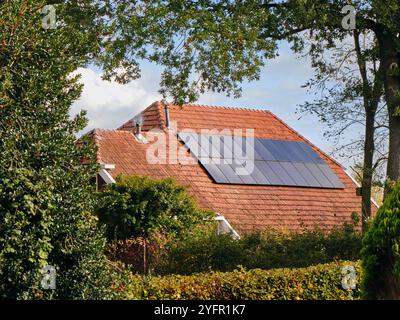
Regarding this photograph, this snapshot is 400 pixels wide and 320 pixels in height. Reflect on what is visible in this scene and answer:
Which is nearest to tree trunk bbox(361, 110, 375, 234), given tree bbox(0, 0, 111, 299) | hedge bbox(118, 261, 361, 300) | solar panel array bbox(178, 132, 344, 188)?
hedge bbox(118, 261, 361, 300)

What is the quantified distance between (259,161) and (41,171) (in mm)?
23754

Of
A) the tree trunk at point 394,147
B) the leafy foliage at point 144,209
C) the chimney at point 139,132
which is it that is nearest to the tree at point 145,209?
the leafy foliage at point 144,209

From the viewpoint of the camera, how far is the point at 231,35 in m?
20.2

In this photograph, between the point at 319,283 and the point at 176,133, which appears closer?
the point at 319,283

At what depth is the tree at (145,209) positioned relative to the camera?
74.0 ft

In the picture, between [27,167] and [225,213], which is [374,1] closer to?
[225,213]

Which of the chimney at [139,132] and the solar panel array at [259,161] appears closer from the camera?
the chimney at [139,132]

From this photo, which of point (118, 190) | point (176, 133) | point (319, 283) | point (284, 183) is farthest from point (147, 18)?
point (284, 183)

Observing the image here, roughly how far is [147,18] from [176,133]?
12515mm

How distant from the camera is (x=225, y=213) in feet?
99.0

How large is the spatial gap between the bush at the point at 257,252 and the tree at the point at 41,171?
9.02 metres

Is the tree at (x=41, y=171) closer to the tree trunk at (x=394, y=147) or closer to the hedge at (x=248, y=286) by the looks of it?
the hedge at (x=248, y=286)

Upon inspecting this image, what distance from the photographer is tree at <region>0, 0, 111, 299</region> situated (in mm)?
10414

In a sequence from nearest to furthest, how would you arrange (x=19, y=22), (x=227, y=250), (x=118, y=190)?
(x=19, y=22), (x=227, y=250), (x=118, y=190)
